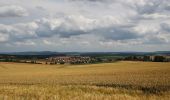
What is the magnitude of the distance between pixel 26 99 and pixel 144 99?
15.9 feet

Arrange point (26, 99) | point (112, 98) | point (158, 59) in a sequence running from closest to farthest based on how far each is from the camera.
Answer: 1. point (26, 99)
2. point (112, 98)
3. point (158, 59)

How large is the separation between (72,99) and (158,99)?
3.59 meters

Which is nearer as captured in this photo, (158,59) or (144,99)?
(144,99)

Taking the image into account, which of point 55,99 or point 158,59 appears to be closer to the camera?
point 55,99

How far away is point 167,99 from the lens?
14.0 metres

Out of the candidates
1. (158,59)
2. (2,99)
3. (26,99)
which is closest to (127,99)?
(26,99)

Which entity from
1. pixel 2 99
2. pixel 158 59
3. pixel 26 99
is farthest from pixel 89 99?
pixel 158 59

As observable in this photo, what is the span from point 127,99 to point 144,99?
2.41 ft

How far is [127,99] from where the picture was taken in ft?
45.9

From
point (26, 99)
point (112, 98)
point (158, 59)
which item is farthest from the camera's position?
point (158, 59)

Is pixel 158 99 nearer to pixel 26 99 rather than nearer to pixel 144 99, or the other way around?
pixel 144 99

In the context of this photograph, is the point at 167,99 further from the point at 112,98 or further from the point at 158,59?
the point at 158,59

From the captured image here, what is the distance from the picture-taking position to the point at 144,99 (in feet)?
46.2

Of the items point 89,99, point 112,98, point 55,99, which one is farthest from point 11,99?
point 112,98
